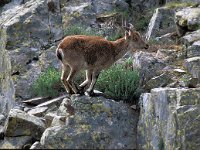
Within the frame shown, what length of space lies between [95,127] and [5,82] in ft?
17.6

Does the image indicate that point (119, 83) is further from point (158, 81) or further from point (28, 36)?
point (28, 36)

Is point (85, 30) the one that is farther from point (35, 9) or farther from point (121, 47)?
point (121, 47)

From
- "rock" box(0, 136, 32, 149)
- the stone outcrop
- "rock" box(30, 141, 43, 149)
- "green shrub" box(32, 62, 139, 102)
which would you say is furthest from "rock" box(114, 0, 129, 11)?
"rock" box(30, 141, 43, 149)

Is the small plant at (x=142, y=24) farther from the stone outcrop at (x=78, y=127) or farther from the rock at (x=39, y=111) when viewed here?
the stone outcrop at (x=78, y=127)

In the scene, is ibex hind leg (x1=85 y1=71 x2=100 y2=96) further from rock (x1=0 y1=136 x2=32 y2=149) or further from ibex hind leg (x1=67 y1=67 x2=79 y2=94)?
rock (x1=0 y1=136 x2=32 y2=149)

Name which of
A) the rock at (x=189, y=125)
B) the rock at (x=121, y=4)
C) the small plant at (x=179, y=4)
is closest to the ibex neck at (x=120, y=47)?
the rock at (x=189, y=125)

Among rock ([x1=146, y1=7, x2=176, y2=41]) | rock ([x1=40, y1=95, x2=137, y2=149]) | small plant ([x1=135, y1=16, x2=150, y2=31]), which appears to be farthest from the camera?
small plant ([x1=135, y1=16, x2=150, y2=31])

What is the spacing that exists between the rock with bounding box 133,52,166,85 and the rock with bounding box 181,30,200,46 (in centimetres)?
131

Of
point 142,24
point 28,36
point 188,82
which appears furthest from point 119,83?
point 142,24

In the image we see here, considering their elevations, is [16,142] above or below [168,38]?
above

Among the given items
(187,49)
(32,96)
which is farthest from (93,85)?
(187,49)

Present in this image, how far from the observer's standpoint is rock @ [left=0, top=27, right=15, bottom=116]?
15.3 metres

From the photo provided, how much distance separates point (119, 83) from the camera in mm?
12977

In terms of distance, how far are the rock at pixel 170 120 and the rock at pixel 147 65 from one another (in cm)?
235
